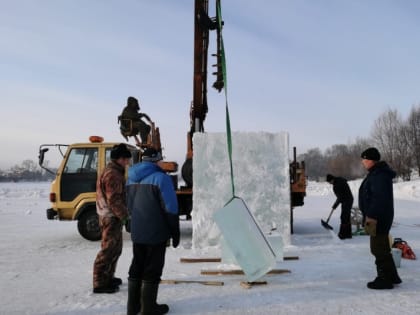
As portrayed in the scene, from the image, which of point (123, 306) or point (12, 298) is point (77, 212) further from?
point (123, 306)

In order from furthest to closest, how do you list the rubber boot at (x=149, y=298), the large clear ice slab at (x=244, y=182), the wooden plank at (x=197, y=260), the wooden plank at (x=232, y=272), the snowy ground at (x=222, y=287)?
the large clear ice slab at (x=244, y=182) → the wooden plank at (x=197, y=260) → the wooden plank at (x=232, y=272) → the snowy ground at (x=222, y=287) → the rubber boot at (x=149, y=298)

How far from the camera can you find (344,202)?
898 cm

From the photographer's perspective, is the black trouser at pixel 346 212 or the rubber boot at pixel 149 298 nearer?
the rubber boot at pixel 149 298

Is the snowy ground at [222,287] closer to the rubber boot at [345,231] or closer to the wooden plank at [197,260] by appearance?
the wooden plank at [197,260]

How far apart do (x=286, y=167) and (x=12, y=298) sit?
5.35 m

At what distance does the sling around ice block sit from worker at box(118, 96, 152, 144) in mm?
5347

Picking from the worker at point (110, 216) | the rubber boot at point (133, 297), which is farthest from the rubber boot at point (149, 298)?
the worker at point (110, 216)

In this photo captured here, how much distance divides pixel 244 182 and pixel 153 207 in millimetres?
4206

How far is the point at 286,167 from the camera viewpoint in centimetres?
777

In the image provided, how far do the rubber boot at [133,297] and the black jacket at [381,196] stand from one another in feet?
9.64

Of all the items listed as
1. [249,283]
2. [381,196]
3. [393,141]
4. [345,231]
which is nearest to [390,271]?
[381,196]

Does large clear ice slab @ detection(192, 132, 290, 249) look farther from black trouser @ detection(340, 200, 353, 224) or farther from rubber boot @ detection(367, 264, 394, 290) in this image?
rubber boot @ detection(367, 264, 394, 290)

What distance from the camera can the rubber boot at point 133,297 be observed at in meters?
3.75

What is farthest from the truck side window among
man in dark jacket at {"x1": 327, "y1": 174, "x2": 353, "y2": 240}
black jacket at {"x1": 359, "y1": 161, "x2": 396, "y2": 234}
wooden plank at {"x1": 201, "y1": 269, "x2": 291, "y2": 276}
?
black jacket at {"x1": 359, "y1": 161, "x2": 396, "y2": 234}
